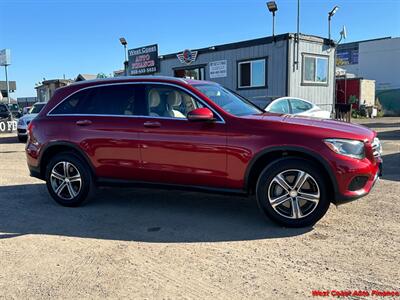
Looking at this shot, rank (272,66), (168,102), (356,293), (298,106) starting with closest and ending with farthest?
(356,293), (168,102), (298,106), (272,66)

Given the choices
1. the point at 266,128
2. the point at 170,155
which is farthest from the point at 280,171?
the point at 170,155

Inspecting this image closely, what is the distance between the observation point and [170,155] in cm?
508

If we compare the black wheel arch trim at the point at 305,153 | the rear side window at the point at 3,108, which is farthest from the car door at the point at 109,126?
the rear side window at the point at 3,108

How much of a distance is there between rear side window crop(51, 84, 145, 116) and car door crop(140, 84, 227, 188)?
0.19 meters

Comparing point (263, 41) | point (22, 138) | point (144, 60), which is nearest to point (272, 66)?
point (263, 41)

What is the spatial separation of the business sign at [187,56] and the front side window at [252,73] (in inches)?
107

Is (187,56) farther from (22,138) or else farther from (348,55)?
(348,55)

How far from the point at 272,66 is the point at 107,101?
36.5ft

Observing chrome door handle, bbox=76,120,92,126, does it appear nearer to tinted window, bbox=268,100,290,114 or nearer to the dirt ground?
the dirt ground

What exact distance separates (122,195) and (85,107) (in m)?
1.57

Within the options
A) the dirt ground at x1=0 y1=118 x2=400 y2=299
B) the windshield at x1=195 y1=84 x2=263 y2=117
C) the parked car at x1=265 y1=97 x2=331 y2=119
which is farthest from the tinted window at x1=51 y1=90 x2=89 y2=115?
the parked car at x1=265 y1=97 x2=331 y2=119

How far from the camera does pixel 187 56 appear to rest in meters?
18.9

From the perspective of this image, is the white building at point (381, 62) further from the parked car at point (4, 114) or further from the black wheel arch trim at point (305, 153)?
the black wheel arch trim at point (305, 153)

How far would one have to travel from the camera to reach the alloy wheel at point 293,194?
4520mm
